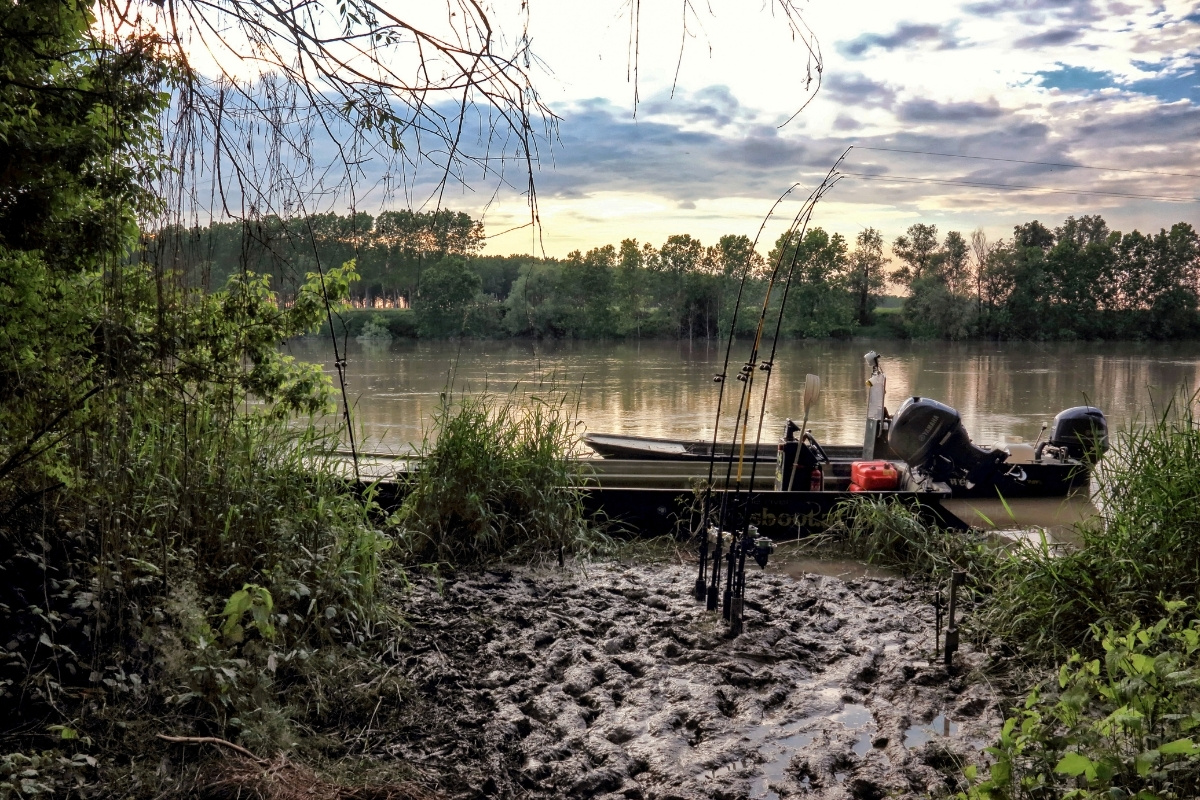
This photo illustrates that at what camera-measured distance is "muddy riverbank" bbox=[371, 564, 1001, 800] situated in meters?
3.33

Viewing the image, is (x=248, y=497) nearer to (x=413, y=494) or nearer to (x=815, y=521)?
(x=413, y=494)

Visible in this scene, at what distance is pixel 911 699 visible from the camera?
157 inches

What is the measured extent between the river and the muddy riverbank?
6966mm

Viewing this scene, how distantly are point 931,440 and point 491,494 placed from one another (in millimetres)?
4636

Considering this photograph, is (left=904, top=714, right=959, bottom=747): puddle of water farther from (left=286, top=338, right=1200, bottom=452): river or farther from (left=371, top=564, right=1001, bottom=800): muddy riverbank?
(left=286, top=338, right=1200, bottom=452): river

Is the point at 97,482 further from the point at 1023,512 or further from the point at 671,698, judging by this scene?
the point at 1023,512

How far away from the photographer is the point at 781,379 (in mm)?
32938

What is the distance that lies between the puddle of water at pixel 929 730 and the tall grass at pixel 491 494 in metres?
2.98

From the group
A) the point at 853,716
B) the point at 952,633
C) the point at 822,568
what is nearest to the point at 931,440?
the point at 822,568

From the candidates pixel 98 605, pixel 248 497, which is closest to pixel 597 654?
pixel 248 497

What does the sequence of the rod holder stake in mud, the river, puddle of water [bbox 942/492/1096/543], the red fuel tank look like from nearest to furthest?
the rod holder stake in mud → the red fuel tank → puddle of water [bbox 942/492/1096/543] → the river

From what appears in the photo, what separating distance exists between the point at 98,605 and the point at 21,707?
0.48m

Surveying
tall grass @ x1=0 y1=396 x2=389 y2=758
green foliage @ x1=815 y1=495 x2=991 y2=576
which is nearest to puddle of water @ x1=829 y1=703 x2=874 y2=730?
tall grass @ x1=0 y1=396 x2=389 y2=758

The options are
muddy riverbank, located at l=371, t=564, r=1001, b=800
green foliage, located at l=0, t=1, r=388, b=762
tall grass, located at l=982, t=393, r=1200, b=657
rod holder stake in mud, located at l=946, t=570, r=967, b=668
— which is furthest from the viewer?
rod holder stake in mud, located at l=946, t=570, r=967, b=668
